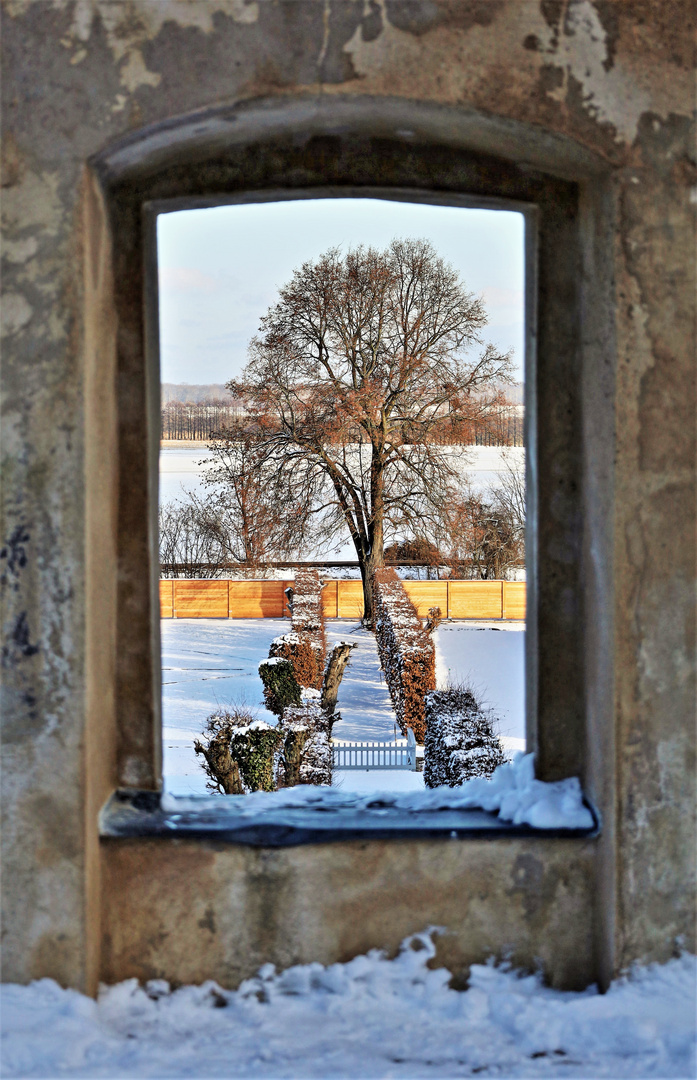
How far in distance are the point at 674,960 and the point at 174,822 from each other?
55.6 inches

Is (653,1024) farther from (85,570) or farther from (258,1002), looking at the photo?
(85,570)

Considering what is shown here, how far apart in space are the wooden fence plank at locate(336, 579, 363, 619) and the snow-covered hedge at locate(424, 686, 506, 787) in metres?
10.3

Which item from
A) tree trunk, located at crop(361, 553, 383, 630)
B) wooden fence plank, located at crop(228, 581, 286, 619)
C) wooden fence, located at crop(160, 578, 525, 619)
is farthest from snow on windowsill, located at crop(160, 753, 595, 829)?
wooden fence plank, located at crop(228, 581, 286, 619)

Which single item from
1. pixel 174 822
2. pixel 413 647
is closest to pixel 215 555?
pixel 413 647

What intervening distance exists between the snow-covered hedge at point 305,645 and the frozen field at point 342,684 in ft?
2.42

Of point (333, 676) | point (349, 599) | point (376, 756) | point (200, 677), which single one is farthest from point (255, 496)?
point (376, 756)

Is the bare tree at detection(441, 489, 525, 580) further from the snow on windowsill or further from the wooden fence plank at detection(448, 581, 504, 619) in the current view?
the snow on windowsill

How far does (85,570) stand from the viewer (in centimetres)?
221

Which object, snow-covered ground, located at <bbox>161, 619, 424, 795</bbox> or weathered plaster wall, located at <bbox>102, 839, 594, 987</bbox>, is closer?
weathered plaster wall, located at <bbox>102, 839, 594, 987</bbox>

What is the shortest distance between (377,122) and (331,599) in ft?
62.1

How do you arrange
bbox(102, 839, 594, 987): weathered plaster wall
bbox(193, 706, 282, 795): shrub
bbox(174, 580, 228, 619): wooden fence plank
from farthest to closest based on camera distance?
bbox(174, 580, 228, 619): wooden fence plank → bbox(193, 706, 282, 795): shrub → bbox(102, 839, 594, 987): weathered plaster wall

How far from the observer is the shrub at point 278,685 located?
1166 centimetres

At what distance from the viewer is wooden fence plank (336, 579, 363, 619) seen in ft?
68.9

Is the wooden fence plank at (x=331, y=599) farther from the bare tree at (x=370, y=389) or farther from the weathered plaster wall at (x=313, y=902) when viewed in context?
the weathered plaster wall at (x=313, y=902)
